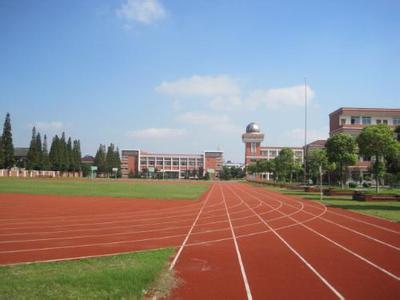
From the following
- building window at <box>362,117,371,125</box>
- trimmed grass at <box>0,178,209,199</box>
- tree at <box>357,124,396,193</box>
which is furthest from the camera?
building window at <box>362,117,371,125</box>

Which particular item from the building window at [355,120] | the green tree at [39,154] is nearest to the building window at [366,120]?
the building window at [355,120]

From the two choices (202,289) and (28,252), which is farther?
(28,252)

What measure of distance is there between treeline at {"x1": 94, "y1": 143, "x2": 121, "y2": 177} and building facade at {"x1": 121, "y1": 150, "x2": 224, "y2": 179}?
22661 mm

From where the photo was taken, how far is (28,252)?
1126cm

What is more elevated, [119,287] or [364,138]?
[364,138]

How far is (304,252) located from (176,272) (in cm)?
409

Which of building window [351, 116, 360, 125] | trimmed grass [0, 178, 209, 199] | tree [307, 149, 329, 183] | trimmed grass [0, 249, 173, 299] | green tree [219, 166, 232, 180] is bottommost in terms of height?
trimmed grass [0, 249, 173, 299]

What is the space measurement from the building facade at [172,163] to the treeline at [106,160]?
22.7 metres

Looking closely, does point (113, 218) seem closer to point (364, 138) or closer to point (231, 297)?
point (231, 297)

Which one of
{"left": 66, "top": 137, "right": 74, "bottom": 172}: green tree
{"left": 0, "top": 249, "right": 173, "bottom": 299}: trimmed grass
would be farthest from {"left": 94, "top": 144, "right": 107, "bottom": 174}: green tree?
{"left": 0, "top": 249, "right": 173, "bottom": 299}: trimmed grass

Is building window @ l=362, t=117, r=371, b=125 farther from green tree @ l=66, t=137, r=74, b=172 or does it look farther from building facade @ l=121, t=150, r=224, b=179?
building facade @ l=121, t=150, r=224, b=179

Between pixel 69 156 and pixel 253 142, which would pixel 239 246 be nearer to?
pixel 69 156

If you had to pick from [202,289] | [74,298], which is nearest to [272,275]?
[202,289]

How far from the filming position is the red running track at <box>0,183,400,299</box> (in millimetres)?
8297
